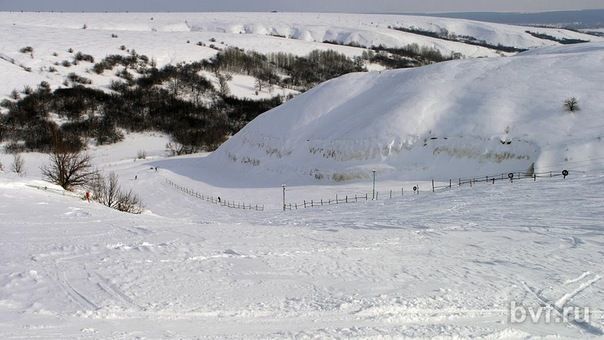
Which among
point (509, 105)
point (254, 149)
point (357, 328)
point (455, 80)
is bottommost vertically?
point (357, 328)

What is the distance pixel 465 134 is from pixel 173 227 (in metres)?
31.4

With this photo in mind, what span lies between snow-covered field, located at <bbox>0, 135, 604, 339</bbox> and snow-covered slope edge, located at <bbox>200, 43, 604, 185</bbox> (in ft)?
63.0

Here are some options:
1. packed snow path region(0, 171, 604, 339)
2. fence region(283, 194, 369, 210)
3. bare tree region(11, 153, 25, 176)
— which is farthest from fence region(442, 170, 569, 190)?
bare tree region(11, 153, 25, 176)

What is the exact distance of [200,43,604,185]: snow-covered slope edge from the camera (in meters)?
41.6

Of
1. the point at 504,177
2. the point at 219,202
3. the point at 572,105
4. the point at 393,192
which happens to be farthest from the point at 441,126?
the point at 219,202

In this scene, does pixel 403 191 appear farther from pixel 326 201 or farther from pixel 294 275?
pixel 294 275

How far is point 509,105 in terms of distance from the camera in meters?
46.3

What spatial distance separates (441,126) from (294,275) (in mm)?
36415

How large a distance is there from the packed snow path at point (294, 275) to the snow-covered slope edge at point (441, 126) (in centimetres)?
2045

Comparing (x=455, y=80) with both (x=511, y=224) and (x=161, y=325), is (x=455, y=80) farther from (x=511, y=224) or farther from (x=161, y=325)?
(x=161, y=325)

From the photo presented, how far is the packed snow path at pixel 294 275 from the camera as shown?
31.3 feet

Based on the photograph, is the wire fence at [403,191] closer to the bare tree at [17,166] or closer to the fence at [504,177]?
the fence at [504,177]

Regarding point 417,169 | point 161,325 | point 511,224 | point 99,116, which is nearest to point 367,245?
point 511,224

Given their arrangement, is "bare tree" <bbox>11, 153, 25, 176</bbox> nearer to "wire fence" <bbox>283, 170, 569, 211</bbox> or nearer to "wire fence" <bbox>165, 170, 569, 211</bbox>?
"wire fence" <bbox>165, 170, 569, 211</bbox>
